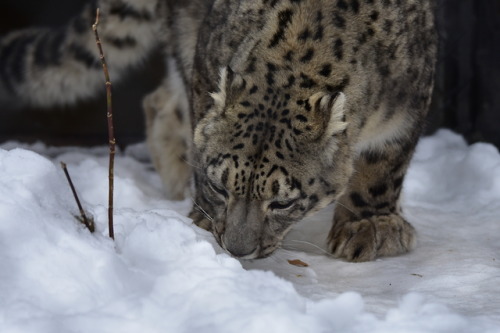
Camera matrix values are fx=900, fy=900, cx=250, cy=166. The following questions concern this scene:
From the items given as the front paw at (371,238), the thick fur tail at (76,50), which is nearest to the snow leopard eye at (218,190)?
the front paw at (371,238)

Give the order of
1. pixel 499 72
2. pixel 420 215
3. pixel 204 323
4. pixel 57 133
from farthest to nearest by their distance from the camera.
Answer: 1. pixel 57 133
2. pixel 499 72
3. pixel 420 215
4. pixel 204 323

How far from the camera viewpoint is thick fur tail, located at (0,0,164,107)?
502 cm

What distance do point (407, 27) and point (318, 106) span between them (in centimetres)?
81

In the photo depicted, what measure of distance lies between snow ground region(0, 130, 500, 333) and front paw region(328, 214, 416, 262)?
4.5 inches

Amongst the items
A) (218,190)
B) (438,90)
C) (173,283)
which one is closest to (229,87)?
(218,190)

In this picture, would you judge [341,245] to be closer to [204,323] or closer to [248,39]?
[248,39]

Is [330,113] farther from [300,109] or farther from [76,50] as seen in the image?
[76,50]

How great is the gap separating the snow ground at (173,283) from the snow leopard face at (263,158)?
0.27 m

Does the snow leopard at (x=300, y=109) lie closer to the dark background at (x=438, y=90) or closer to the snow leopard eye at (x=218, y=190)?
the snow leopard eye at (x=218, y=190)

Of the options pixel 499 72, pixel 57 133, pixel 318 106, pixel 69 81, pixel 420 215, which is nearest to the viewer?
pixel 318 106

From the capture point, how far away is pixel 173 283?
264 cm

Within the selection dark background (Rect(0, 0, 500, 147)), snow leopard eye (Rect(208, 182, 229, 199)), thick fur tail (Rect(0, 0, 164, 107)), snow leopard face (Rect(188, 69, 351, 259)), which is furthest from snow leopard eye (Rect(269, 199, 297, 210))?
dark background (Rect(0, 0, 500, 147))

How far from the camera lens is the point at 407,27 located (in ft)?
12.6

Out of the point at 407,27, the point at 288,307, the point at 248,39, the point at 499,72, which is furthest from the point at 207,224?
the point at 499,72
